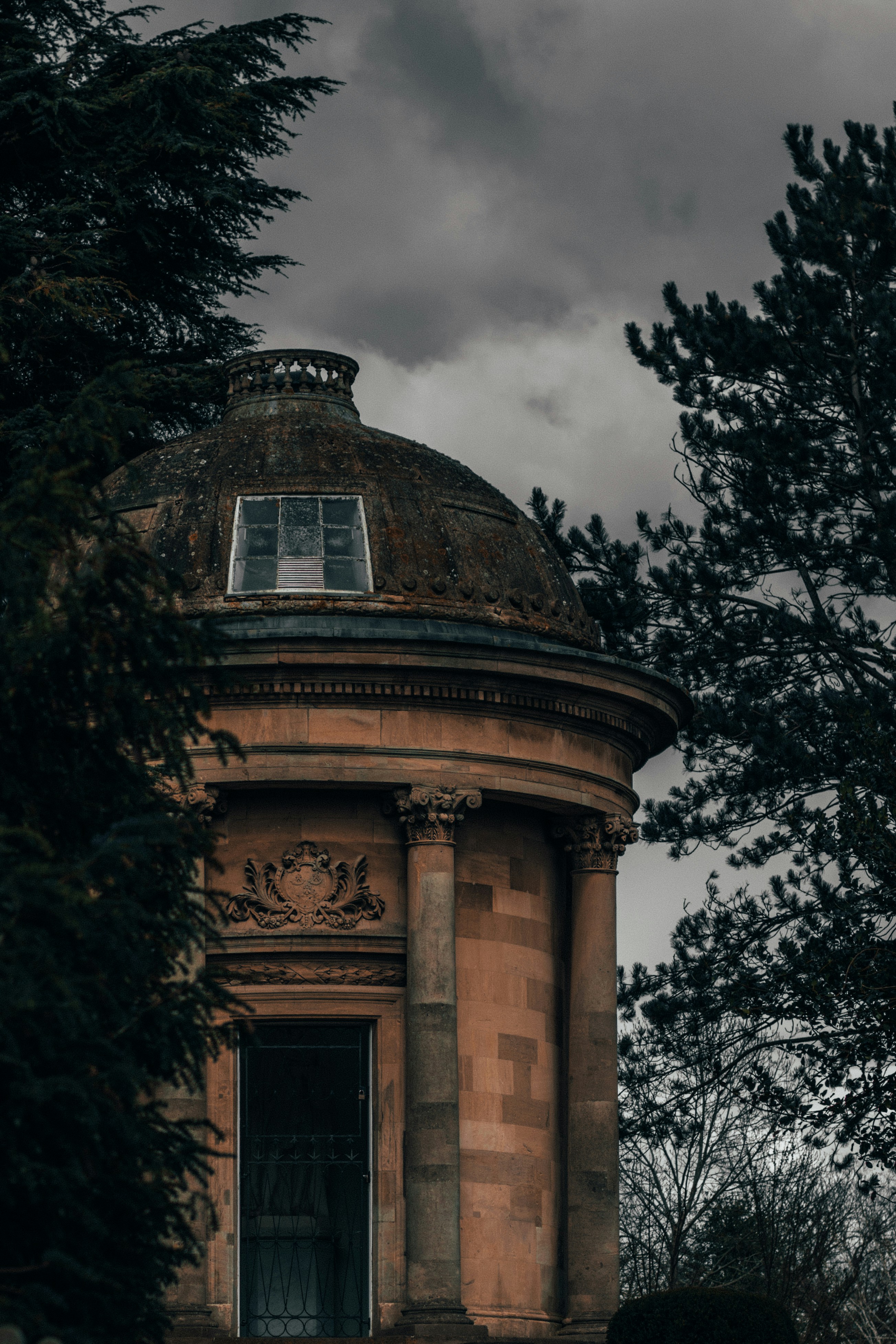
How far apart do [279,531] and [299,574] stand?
0.59 meters

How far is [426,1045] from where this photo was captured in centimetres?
2069

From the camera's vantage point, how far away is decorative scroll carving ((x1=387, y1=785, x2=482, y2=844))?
69.3 ft

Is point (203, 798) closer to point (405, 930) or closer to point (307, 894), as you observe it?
point (307, 894)

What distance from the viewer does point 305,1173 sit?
2150cm

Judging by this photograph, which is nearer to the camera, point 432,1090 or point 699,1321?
point 699,1321

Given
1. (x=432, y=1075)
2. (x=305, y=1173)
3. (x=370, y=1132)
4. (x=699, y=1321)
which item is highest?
(x=432, y=1075)

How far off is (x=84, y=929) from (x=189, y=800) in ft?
32.3

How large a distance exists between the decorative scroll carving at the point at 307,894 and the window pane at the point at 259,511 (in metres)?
3.58

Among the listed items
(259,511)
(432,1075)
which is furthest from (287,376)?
(432,1075)

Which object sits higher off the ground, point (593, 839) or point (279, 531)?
point (279, 531)

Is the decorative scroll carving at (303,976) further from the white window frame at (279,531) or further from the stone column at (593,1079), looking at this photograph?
the white window frame at (279,531)

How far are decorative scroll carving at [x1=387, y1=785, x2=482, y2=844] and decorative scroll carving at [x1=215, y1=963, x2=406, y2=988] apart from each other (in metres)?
1.36

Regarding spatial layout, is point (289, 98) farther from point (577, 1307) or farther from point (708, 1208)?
point (708, 1208)

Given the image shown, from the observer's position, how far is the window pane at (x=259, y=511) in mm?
22766
